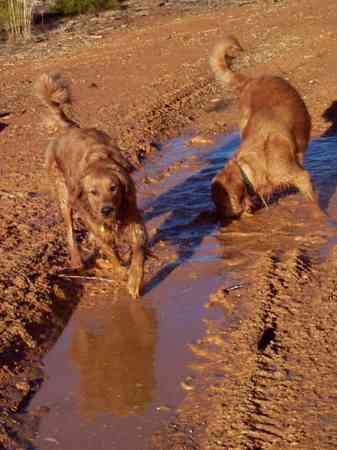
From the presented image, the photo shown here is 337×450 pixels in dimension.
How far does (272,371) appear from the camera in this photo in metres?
4.80

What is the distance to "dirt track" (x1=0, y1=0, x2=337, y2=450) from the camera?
14.3 ft

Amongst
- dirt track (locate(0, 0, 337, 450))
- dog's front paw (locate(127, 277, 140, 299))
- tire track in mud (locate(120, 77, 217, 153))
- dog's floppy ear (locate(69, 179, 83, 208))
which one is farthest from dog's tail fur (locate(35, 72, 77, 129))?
tire track in mud (locate(120, 77, 217, 153))

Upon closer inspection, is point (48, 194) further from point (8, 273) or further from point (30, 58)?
point (30, 58)

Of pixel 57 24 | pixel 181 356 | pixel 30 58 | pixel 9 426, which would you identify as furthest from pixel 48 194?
pixel 57 24

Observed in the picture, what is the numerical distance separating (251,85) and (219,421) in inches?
206

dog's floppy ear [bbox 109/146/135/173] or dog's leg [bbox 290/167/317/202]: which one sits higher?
dog's floppy ear [bbox 109/146/135/173]

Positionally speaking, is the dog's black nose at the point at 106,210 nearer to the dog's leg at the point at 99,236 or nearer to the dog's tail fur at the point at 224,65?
the dog's leg at the point at 99,236

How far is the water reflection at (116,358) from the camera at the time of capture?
4.80m

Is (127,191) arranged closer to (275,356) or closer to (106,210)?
(106,210)

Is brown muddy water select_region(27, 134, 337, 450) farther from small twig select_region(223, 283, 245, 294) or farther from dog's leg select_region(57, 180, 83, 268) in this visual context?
dog's leg select_region(57, 180, 83, 268)

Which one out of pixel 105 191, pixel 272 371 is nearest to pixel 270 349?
pixel 272 371

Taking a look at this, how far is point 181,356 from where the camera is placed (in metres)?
5.26

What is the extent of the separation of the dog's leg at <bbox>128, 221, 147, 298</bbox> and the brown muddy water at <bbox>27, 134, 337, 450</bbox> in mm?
113

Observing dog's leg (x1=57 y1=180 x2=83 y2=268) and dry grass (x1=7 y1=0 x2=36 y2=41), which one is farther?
dry grass (x1=7 y1=0 x2=36 y2=41)
